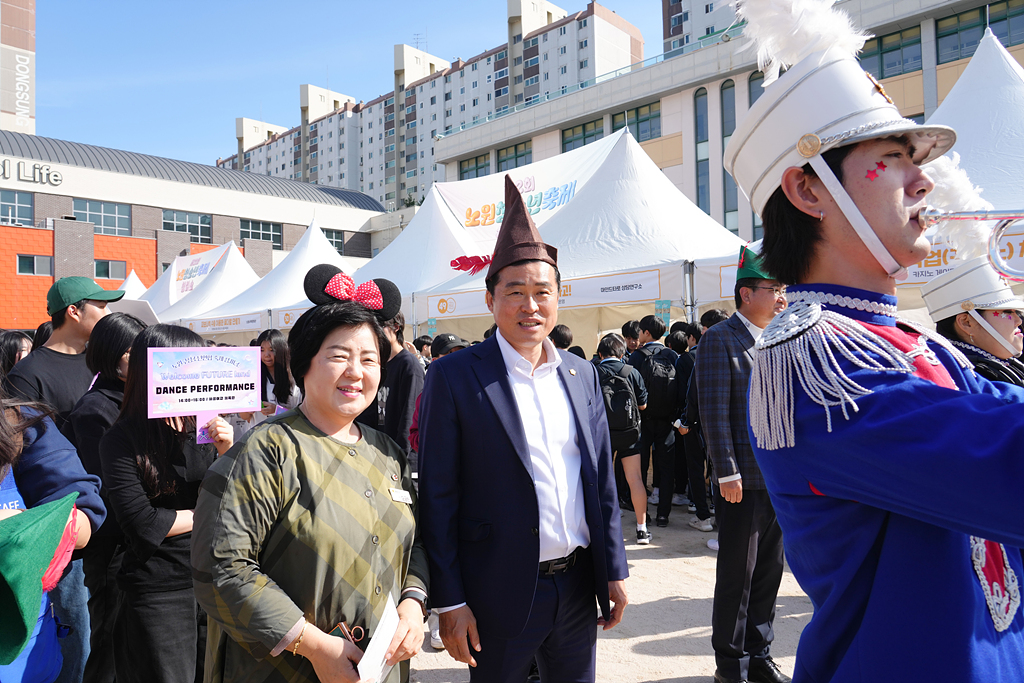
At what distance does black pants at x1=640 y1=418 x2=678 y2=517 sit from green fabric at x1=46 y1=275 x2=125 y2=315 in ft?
15.9

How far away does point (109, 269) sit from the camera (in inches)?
1320

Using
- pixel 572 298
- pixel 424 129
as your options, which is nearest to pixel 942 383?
pixel 572 298

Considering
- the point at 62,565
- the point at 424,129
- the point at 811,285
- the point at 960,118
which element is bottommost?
the point at 62,565

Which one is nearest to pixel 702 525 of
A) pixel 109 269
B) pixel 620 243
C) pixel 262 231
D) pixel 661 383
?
pixel 661 383

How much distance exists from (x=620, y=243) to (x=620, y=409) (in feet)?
11.1

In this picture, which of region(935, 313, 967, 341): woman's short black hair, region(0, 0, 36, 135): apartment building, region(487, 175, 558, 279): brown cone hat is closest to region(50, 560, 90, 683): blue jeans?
region(487, 175, 558, 279): brown cone hat

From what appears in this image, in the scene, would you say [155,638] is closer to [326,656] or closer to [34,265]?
[326,656]

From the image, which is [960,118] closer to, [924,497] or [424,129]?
[924,497]

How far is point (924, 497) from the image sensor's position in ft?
2.68

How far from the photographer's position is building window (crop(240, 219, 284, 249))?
39.9 meters

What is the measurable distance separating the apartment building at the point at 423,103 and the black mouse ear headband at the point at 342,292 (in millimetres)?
45102

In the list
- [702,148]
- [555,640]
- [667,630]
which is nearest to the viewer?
[555,640]

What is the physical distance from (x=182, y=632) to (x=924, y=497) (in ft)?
8.01

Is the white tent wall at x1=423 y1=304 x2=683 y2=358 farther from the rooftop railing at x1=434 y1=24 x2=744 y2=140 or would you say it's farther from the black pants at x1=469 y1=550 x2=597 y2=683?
the rooftop railing at x1=434 y1=24 x2=744 y2=140
